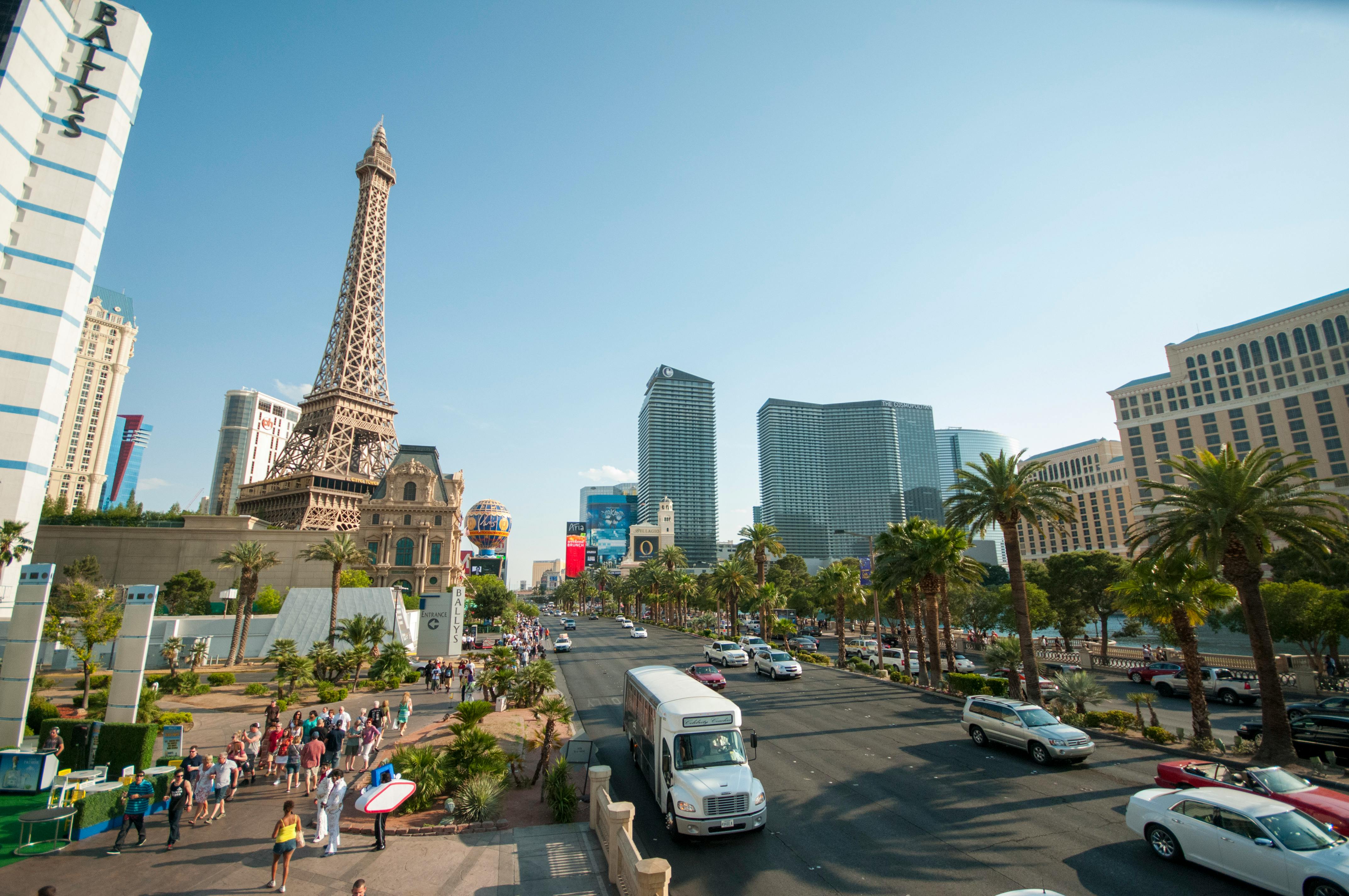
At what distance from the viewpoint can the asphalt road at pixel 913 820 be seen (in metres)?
11.1

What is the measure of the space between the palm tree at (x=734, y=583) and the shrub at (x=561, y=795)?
4716cm

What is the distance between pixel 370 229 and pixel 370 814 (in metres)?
109

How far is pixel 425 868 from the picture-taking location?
11680 mm

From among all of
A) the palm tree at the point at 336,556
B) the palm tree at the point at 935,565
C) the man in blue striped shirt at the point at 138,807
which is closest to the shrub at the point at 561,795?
the man in blue striped shirt at the point at 138,807

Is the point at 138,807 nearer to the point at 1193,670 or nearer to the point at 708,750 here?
the point at 708,750

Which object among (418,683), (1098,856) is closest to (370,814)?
(1098,856)

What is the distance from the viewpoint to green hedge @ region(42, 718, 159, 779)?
16688mm

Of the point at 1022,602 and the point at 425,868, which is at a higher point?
the point at 1022,602

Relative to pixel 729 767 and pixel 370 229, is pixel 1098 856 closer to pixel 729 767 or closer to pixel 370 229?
pixel 729 767

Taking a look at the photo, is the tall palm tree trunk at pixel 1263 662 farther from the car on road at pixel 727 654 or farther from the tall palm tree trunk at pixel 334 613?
the tall palm tree trunk at pixel 334 613

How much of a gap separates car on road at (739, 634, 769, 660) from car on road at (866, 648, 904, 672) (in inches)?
290

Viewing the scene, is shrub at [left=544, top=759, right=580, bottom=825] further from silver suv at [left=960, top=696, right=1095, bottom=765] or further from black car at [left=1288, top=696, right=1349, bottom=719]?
black car at [left=1288, top=696, right=1349, bottom=719]

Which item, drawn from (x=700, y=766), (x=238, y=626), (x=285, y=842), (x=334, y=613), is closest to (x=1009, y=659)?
(x=700, y=766)

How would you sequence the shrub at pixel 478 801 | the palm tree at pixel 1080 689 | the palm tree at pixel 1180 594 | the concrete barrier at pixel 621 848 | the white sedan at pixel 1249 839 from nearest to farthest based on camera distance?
the concrete barrier at pixel 621 848
the white sedan at pixel 1249 839
the shrub at pixel 478 801
the palm tree at pixel 1180 594
the palm tree at pixel 1080 689
